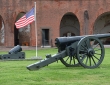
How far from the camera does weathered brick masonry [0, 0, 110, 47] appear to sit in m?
35.5

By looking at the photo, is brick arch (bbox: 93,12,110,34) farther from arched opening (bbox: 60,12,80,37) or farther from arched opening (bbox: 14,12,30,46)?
arched opening (bbox: 14,12,30,46)

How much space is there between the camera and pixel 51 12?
117 ft

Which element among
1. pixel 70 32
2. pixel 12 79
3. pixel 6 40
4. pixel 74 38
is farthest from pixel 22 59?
pixel 70 32

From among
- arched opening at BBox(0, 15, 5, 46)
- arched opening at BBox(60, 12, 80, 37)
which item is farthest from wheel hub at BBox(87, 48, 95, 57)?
arched opening at BBox(60, 12, 80, 37)

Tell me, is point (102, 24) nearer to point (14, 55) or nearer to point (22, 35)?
point (22, 35)

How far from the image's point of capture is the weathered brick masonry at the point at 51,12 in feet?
117

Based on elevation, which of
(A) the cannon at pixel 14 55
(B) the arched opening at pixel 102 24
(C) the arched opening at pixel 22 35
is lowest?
(A) the cannon at pixel 14 55

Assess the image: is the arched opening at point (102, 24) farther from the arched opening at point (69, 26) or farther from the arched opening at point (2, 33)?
the arched opening at point (2, 33)

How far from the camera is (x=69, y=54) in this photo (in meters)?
12.1

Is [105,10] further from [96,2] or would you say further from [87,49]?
[87,49]

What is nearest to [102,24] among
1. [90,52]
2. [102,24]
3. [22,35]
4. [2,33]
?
[102,24]

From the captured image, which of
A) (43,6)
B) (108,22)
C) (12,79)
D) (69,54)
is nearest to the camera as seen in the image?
(12,79)

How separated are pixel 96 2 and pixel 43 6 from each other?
525 centimetres

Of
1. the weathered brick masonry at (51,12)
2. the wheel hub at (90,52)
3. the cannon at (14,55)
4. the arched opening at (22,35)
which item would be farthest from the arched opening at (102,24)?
the wheel hub at (90,52)
